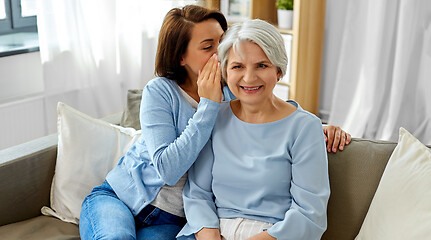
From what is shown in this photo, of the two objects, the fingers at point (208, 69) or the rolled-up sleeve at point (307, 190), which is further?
the fingers at point (208, 69)

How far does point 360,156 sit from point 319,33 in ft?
→ 7.67

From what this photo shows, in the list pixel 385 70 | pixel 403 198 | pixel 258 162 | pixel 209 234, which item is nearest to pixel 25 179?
pixel 209 234

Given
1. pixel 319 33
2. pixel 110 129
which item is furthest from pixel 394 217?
pixel 319 33

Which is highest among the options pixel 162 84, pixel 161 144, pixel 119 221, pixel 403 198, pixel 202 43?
pixel 202 43

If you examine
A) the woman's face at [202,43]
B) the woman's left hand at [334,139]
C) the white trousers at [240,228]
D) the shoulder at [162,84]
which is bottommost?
the white trousers at [240,228]

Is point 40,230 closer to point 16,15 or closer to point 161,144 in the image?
point 161,144

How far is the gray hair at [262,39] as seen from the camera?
1.48 metres

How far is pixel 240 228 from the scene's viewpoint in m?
1.56

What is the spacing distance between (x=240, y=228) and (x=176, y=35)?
66 centimetres

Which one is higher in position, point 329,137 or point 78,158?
point 329,137

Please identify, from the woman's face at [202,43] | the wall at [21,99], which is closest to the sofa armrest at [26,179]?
the woman's face at [202,43]

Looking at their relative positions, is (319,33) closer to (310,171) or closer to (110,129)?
(110,129)

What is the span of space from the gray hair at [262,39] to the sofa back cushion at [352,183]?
1.35 ft

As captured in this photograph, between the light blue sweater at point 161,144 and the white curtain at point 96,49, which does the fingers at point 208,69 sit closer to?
the light blue sweater at point 161,144
